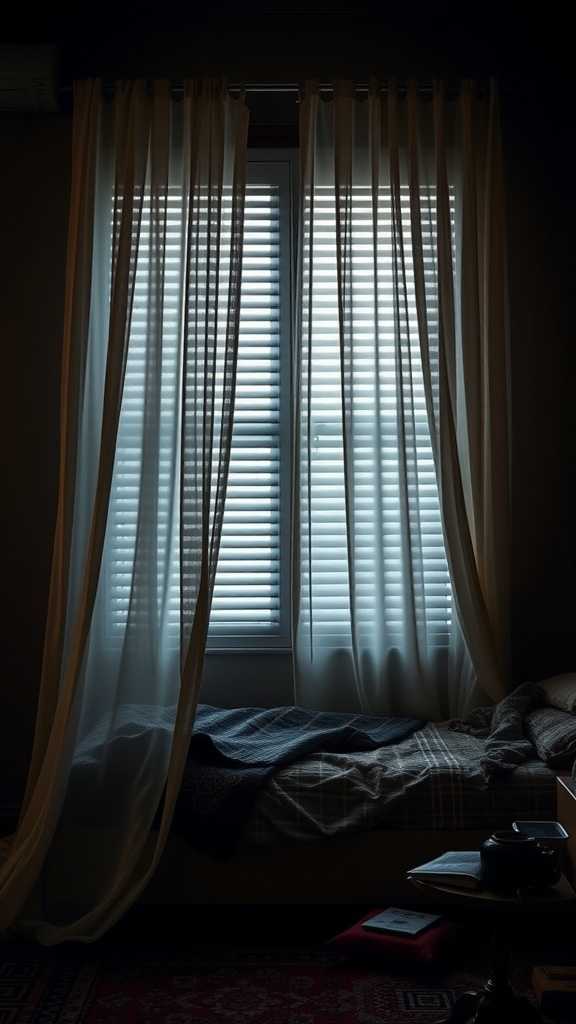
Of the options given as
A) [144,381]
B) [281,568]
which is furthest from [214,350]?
[281,568]

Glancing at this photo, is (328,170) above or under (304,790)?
above

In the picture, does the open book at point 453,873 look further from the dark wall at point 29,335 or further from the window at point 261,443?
the dark wall at point 29,335

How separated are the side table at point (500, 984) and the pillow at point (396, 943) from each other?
0.83 ft

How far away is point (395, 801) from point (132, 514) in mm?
1132

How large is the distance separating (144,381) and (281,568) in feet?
3.42

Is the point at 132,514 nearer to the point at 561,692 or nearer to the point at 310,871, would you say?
the point at 310,871

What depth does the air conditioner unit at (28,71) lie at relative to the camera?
3701mm

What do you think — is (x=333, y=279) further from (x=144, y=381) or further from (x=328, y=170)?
(x=144, y=381)

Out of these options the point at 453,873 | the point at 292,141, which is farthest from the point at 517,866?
the point at 292,141

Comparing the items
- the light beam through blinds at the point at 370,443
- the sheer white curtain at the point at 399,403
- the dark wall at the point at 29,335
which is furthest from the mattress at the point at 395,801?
the dark wall at the point at 29,335

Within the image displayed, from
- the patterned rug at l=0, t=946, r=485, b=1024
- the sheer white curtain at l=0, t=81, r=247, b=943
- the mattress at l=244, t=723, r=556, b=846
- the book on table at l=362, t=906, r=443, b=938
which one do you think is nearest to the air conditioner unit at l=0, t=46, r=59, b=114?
the sheer white curtain at l=0, t=81, r=247, b=943

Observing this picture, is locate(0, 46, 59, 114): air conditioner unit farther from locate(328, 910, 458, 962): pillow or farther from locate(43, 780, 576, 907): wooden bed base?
locate(328, 910, 458, 962): pillow

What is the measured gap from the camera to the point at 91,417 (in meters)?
3.18

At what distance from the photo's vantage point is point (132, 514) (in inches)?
124
